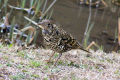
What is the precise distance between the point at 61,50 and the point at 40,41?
9.90 ft

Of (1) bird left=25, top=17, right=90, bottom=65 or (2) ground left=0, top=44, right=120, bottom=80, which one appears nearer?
(2) ground left=0, top=44, right=120, bottom=80

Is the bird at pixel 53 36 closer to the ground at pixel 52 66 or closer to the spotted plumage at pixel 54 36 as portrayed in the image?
the spotted plumage at pixel 54 36

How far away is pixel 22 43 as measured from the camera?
745 centimetres

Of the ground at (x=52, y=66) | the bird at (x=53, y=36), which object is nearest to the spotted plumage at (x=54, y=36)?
the bird at (x=53, y=36)

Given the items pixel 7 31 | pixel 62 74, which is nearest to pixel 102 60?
pixel 62 74

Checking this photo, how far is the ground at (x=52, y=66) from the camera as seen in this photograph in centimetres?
441

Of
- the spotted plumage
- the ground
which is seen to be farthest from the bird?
the ground

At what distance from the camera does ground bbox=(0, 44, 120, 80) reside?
4.41 m

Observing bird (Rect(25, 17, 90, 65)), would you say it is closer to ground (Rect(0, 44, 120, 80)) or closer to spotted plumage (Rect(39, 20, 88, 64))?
spotted plumage (Rect(39, 20, 88, 64))

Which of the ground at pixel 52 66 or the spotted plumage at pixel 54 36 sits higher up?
the spotted plumage at pixel 54 36


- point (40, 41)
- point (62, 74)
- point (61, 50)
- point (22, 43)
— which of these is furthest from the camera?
point (40, 41)

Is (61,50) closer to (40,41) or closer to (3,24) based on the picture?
(40,41)

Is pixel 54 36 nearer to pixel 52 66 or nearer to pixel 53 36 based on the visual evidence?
pixel 53 36

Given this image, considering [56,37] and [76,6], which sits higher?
[56,37]
